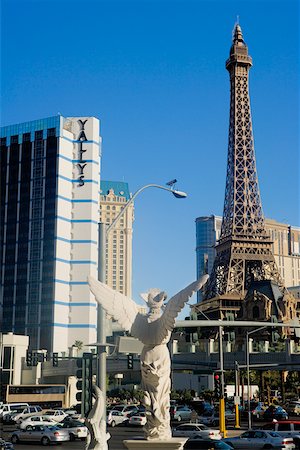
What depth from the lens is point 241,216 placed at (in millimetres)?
135125

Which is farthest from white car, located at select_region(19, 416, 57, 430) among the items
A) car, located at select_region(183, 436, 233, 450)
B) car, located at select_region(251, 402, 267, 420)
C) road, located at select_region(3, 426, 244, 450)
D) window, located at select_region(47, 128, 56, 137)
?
window, located at select_region(47, 128, 56, 137)

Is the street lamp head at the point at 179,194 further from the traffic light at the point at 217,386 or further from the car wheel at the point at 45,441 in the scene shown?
the car wheel at the point at 45,441

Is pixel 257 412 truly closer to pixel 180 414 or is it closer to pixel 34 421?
pixel 180 414

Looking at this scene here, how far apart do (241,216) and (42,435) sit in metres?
100

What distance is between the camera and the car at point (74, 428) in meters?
41.5

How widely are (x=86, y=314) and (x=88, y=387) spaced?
300 feet

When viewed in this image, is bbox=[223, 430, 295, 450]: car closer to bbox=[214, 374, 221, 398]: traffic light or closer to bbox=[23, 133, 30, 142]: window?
bbox=[214, 374, 221, 398]: traffic light

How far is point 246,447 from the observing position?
31.5 m

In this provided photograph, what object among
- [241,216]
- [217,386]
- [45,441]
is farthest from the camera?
[241,216]

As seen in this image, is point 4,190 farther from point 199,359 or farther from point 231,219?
point 199,359

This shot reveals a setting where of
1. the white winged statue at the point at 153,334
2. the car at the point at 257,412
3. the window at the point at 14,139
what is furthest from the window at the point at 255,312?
the white winged statue at the point at 153,334

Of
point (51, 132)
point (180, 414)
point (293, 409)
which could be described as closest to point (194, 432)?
point (180, 414)

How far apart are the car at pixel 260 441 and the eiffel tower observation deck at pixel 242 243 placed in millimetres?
89076

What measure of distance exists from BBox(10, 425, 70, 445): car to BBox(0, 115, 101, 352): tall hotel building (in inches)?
2585
